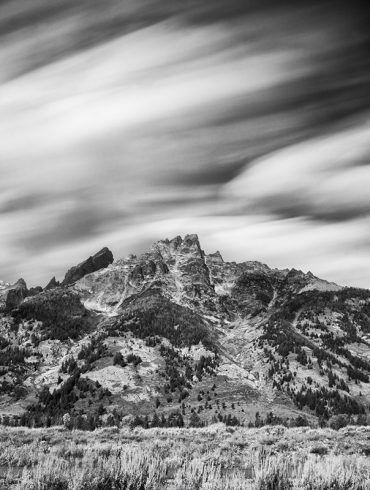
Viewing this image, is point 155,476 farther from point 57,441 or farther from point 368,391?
point 368,391

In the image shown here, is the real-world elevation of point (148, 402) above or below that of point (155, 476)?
below

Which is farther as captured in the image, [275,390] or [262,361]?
[262,361]

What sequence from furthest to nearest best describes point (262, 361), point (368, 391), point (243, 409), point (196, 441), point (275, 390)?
point (262, 361)
point (368, 391)
point (275, 390)
point (243, 409)
point (196, 441)

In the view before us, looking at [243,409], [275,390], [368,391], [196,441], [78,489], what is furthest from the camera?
[368,391]

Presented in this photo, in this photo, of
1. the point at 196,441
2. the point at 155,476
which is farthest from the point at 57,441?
the point at 155,476

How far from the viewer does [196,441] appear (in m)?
28.3

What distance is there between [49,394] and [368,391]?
459ft

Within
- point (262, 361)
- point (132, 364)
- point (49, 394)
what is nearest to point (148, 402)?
point (132, 364)

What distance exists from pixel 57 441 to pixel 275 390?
151m

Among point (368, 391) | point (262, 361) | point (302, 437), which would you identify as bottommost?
point (368, 391)

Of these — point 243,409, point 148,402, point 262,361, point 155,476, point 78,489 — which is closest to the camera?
point 78,489

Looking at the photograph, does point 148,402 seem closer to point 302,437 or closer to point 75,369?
point 75,369

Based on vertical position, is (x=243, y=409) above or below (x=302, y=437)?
below

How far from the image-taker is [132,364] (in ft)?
561
